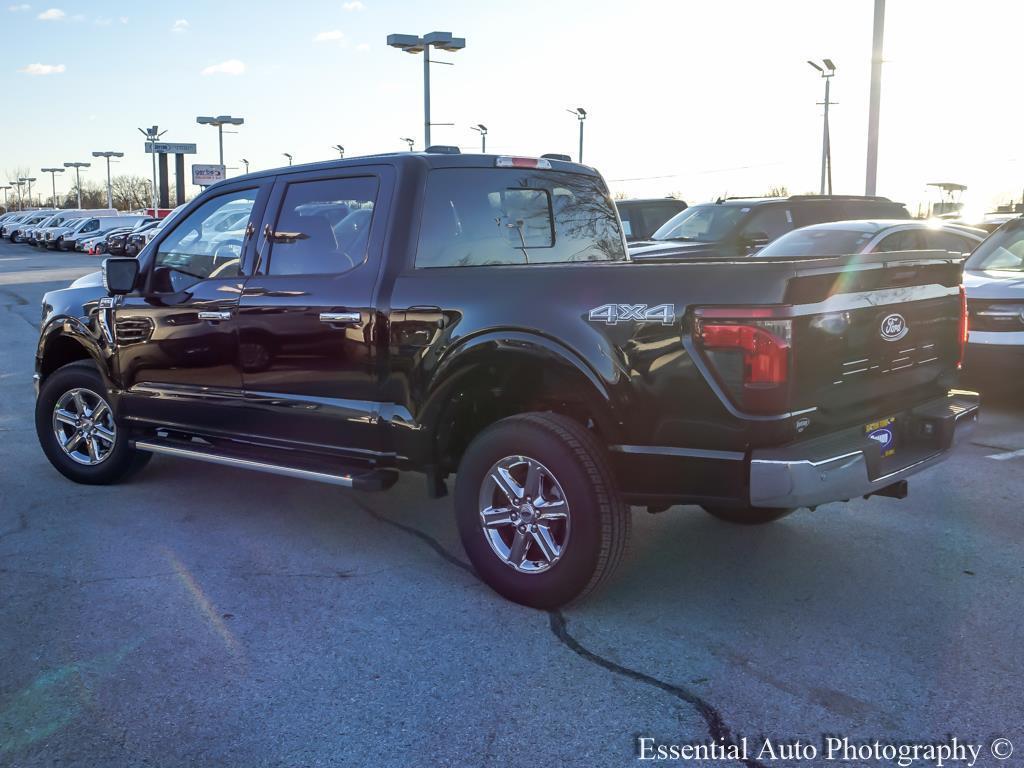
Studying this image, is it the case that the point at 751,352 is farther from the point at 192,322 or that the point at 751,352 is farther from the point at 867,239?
the point at 867,239

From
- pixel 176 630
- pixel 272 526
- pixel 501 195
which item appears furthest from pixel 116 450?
pixel 501 195

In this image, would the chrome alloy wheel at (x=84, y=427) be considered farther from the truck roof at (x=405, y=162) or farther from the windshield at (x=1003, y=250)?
the windshield at (x=1003, y=250)

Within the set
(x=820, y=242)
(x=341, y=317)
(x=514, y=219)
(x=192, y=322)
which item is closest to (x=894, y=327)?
(x=514, y=219)

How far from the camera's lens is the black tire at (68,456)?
6.14 m

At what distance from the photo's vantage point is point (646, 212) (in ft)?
60.8

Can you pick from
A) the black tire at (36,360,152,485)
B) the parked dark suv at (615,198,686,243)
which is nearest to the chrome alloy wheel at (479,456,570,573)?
the black tire at (36,360,152,485)

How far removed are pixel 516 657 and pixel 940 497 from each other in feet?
10.7

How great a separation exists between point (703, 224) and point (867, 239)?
13.5 ft

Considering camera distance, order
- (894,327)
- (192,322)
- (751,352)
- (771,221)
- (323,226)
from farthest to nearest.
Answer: (771,221) < (192,322) < (323,226) < (894,327) < (751,352)

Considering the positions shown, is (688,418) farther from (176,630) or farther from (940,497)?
(940,497)

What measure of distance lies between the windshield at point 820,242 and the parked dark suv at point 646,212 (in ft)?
23.9

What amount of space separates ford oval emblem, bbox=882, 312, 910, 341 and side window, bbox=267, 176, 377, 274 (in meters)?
2.33

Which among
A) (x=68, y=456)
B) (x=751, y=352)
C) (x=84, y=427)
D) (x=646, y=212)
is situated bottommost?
(x=68, y=456)

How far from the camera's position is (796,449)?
3666 millimetres
